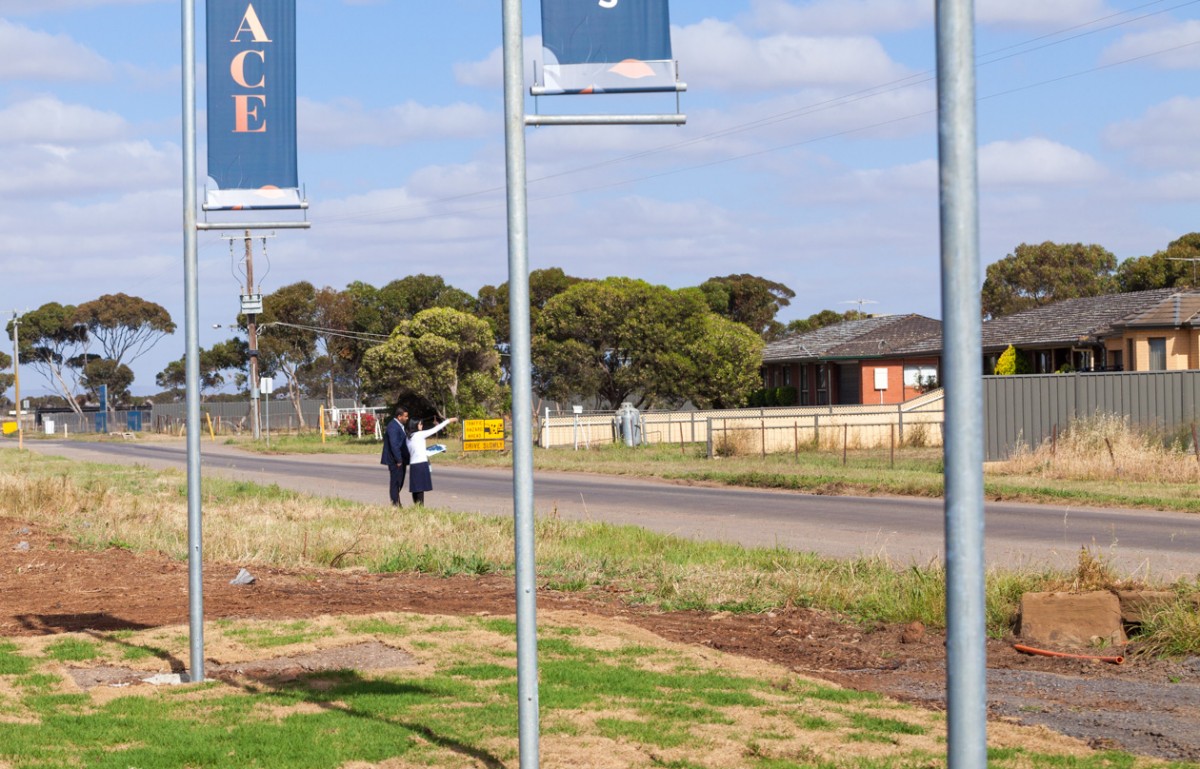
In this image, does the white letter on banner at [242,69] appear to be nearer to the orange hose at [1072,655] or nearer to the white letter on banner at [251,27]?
the white letter on banner at [251,27]

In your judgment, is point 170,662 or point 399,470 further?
point 399,470

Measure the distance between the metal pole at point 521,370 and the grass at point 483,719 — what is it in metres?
0.74

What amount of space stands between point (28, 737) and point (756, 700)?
12.6 ft

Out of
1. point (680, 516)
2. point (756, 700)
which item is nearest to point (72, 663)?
point (756, 700)

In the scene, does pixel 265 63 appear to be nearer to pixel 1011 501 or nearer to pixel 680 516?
pixel 680 516

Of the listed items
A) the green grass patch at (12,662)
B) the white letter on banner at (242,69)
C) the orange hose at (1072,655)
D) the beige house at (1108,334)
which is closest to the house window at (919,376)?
the beige house at (1108,334)

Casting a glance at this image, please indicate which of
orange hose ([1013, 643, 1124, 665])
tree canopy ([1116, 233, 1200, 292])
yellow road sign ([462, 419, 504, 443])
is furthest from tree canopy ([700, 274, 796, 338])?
orange hose ([1013, 643, 1124, 665])

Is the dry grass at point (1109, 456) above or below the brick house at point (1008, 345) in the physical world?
below

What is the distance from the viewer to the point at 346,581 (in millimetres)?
13508

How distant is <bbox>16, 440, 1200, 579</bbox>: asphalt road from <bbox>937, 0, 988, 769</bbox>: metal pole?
832 centimetres

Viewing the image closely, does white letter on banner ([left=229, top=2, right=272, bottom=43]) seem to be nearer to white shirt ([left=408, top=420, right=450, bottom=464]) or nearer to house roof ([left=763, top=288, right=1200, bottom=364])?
white shirt ([left=408, top=420, right=450, bottom=464])

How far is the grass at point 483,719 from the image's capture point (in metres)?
6.30

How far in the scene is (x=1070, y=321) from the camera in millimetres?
46938

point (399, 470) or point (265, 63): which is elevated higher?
point (265, 63)
